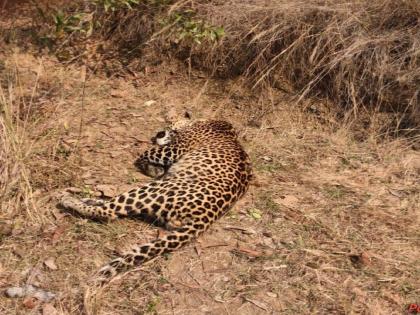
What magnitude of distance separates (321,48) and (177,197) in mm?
2665

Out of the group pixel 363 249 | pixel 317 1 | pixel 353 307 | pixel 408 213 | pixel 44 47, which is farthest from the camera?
pixel 44 47

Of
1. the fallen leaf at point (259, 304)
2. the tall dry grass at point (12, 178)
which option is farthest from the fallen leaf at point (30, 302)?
the fallen leaf at point (259, 304)

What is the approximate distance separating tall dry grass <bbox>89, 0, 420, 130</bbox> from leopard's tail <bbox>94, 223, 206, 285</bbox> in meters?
2.47

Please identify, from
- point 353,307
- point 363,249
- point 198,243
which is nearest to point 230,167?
point 198,243

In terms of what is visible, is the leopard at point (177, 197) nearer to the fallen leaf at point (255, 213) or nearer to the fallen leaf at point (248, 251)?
the fallen leaf at point (255, 213)

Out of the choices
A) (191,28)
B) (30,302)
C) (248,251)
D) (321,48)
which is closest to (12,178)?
(30,302)

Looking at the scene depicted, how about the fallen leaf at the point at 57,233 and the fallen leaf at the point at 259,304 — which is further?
the fallen leaf at the point at 57,233

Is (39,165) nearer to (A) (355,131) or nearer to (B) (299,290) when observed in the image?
(B) (299,290)

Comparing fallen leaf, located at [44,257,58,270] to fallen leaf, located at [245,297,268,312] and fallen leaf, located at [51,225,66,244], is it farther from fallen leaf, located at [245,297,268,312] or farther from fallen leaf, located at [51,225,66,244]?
fallen leaf, located at [245,297,268,312]

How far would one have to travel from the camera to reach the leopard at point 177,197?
149 inches

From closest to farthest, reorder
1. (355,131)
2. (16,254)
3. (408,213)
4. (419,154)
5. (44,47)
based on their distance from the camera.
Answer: (16,254) < (408,213) < (419,154) < (355,131) < (44,47)

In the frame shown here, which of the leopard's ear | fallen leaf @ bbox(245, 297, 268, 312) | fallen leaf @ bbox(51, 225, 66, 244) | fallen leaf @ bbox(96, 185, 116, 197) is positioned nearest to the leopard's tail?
fallen leaf @ bbox(51, 225, 66, 244)

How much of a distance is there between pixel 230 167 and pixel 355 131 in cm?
171

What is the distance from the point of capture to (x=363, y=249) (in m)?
4.11
